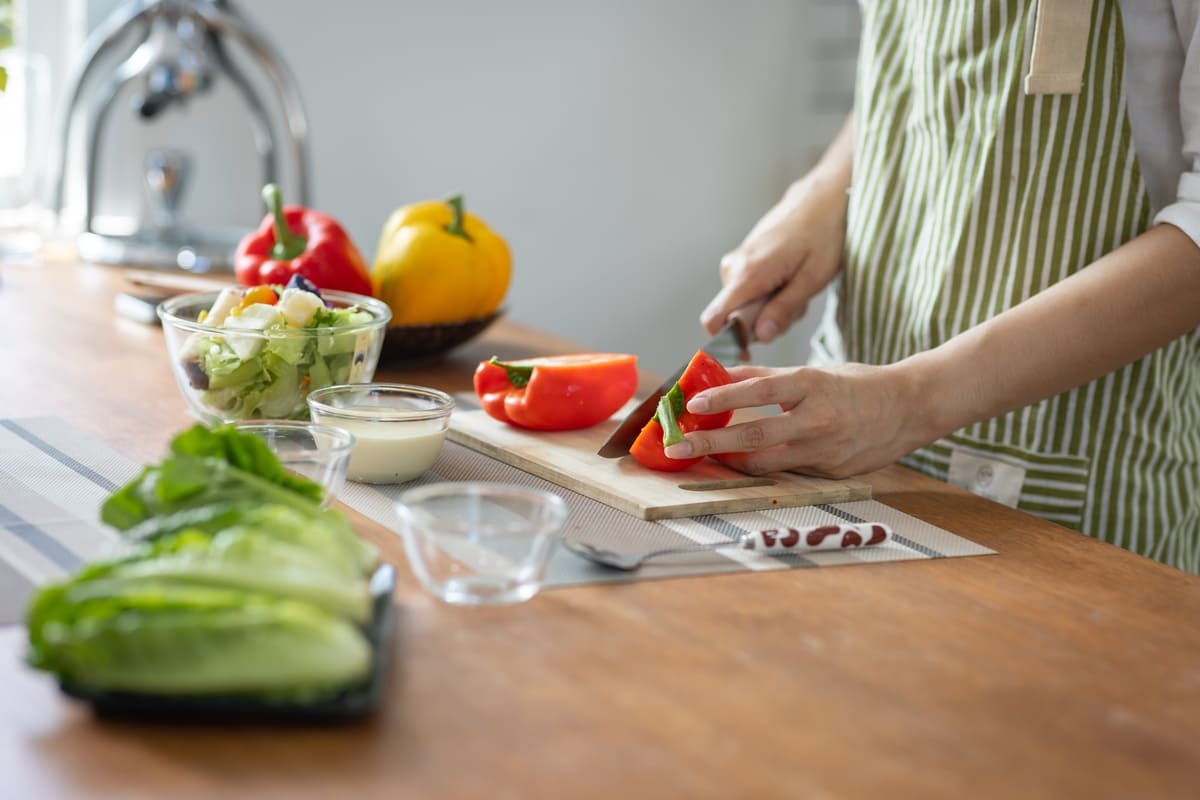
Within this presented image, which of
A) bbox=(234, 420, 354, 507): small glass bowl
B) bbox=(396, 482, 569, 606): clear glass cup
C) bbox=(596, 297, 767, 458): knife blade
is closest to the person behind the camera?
bbox=(396, 482, 569, 606): clear glass cup

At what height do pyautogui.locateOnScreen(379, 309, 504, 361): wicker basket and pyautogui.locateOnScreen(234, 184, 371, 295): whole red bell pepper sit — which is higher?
pyautogui.locateOnScreen(234, 184, 371, 295): whole red bell pepper

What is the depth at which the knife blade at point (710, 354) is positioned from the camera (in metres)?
1.21

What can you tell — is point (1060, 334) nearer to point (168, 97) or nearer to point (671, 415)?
point (671, 415)

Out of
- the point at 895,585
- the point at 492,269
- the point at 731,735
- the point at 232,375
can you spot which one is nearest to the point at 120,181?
A: the point at 492,269

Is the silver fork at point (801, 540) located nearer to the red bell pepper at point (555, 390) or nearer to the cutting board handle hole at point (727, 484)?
the cutting board handle hole at point (727, 484)

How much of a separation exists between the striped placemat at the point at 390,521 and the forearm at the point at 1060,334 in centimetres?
13

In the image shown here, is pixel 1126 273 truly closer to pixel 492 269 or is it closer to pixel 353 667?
pixel 492 269

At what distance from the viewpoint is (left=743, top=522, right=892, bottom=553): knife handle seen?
995 millimetres

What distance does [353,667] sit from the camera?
666mm

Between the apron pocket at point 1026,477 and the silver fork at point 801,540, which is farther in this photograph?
the apron pocket at point 1026,477

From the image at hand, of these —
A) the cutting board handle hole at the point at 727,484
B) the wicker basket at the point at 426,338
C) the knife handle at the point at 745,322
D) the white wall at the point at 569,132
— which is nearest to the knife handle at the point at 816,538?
the cutting board handle hole at the point at 727,484

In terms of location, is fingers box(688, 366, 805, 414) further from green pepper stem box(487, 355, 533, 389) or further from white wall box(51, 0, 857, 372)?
white wall box(51, 0, 857, 372)

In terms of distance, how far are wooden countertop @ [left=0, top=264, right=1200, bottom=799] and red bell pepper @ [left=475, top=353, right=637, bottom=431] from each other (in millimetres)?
286

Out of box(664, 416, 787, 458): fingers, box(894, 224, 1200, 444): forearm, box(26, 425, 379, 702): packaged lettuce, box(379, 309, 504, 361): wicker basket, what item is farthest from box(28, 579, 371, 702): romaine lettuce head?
box(379, 309, 504, 361): wicker basket
